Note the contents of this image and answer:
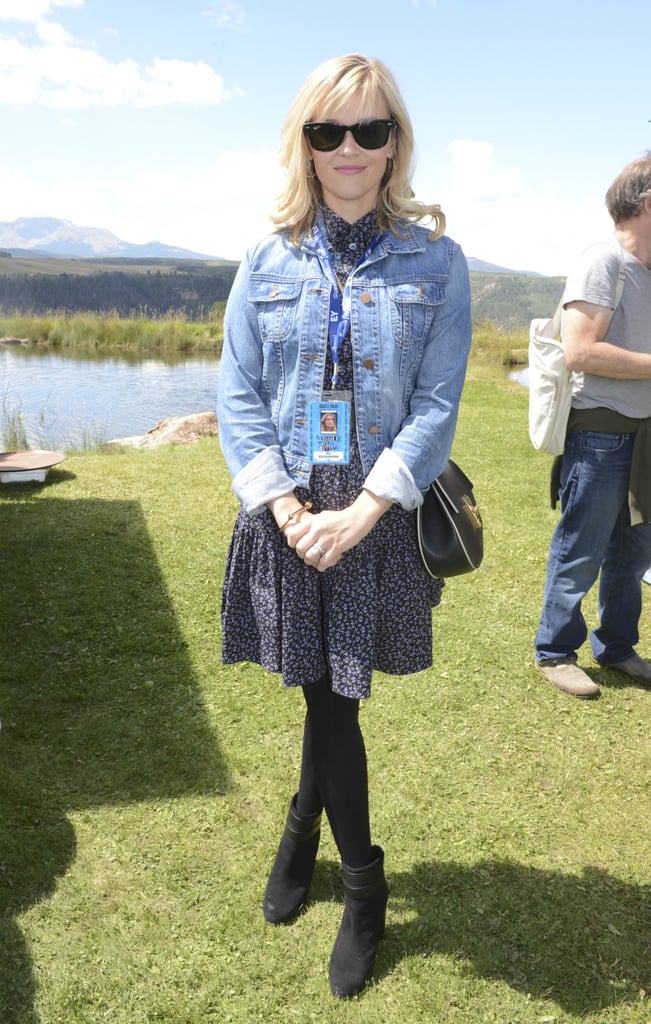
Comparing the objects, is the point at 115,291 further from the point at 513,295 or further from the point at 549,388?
the point at 513,295

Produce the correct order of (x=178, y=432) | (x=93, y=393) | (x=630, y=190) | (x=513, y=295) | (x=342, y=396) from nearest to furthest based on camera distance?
(x=342, y=396), (x=630, y=190), (x=178, y=432), (x=93, y=393), (x=513, y=295)

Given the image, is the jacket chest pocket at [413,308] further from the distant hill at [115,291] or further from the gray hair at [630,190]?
the distant hill at [115,291]

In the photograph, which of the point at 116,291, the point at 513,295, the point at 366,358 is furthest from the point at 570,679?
the point at 513,295

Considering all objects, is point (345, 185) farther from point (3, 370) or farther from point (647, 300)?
point (3, 370)

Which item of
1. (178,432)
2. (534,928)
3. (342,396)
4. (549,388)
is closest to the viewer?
(342,396)

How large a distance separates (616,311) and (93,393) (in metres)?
12.7

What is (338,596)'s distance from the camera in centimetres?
182

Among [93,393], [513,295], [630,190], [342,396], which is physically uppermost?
[630,190]

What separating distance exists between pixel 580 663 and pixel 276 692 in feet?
4.75

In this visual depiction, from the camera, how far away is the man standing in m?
2.88

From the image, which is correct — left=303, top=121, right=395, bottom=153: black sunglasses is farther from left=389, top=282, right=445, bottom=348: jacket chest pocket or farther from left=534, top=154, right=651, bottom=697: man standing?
left=534, top=154, right=651, bottom=697: man standing

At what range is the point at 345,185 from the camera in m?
1.74

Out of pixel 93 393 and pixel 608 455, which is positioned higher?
pixel 608 455

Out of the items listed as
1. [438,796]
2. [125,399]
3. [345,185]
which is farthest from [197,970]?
[125,399]
